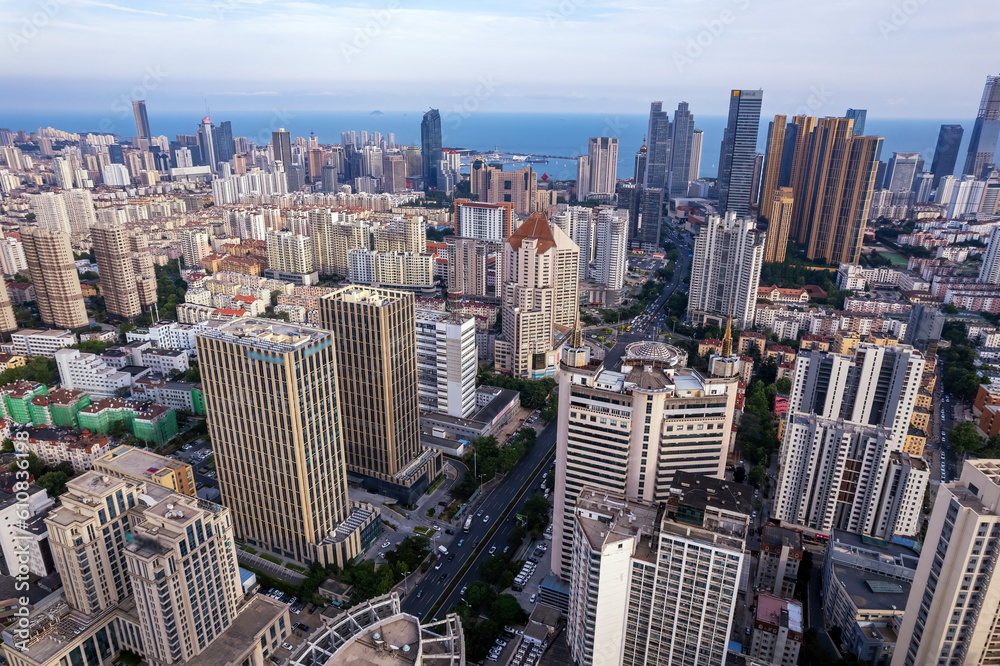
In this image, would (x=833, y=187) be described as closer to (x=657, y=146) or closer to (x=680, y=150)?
(x=657, y=146)

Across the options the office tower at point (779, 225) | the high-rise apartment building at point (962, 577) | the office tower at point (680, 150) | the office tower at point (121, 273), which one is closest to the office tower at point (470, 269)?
the office tower at point (121, 273)

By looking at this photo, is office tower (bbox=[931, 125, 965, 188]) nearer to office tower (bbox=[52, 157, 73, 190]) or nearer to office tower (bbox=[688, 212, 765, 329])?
office tower (bbox=[688, 212, 765, 329])

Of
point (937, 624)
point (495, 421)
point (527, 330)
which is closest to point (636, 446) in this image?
point (937, 624)

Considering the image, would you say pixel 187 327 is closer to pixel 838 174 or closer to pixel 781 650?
pixel 781 650

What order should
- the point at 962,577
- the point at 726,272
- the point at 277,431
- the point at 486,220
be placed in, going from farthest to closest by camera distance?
the point at 486,220, the point at 726,272, the point at 277,431, the point at 962,577

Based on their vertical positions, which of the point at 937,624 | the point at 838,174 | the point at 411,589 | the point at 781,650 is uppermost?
the point at 838,174

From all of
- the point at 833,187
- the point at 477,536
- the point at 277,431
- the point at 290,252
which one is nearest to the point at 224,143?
the point at 290,252
